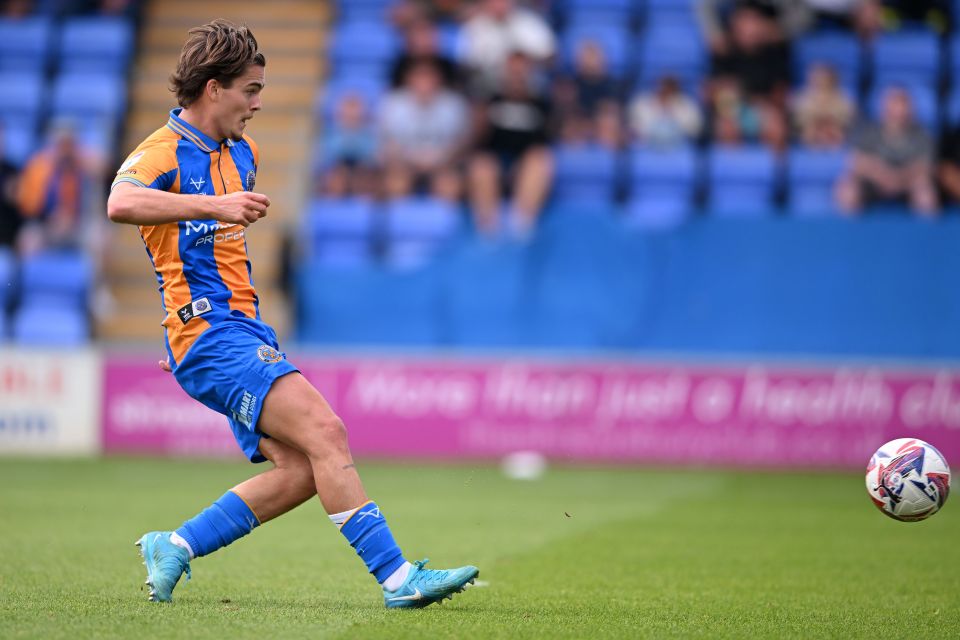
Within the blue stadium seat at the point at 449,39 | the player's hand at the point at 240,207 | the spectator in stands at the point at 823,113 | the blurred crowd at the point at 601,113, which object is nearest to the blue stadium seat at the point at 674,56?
the blurred crowd at the point at 601,113

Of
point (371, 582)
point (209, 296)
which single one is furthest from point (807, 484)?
point (209, 296)

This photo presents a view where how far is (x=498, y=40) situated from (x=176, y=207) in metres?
12.3

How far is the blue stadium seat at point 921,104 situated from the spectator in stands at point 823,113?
16.3 inches

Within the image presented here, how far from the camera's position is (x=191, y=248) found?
5695 millimetres

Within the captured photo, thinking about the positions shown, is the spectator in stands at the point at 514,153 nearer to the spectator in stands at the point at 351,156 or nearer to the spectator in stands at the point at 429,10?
the spectator in stands at the point at 351,156

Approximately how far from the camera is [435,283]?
15234 mm

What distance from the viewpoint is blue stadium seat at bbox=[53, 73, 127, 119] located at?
18.2m

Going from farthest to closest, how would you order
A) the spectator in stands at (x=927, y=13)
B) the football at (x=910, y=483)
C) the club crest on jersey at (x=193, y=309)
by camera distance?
the spectator in stands at (x=927, y=13) < the football at (x=910, y=483) < the club crest on jersey at (x=193, y=309)

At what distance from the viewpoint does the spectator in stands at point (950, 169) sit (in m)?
15.4

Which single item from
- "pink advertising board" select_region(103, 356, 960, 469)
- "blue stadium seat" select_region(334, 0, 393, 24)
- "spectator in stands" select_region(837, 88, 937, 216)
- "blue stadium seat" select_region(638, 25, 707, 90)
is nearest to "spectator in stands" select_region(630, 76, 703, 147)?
"blue stadium seat" select_region(638, 25, 707, 90)

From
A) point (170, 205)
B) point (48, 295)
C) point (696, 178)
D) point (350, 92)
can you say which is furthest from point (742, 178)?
point (170, 205)

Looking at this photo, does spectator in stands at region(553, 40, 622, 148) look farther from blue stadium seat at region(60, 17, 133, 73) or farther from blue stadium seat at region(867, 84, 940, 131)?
blue stadium seat at region(60, 17, 133, 73)

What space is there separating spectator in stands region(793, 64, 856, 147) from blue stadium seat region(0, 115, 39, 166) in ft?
30.3

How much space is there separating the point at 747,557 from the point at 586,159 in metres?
9.04
